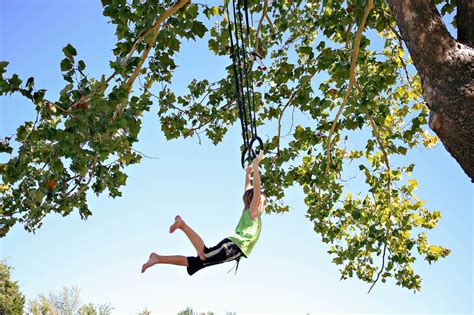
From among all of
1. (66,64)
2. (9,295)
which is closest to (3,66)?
(66,64)

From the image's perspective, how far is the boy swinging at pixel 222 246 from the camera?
4402mm

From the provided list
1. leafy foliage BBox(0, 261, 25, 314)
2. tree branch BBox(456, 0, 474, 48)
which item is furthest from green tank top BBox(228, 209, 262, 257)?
leafy foliage BBox(0, 261, 25, 314)

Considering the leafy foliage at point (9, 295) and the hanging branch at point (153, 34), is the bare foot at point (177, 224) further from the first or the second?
the leafy foliage at point (9, 295)

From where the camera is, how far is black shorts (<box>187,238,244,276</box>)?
174 inches

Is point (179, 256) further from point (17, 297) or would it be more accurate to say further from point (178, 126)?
point (17, 297)

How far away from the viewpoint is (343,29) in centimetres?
622

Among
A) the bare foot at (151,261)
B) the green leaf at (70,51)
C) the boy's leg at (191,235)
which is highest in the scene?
the green leaf at (70,51)

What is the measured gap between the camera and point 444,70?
3.17 metres

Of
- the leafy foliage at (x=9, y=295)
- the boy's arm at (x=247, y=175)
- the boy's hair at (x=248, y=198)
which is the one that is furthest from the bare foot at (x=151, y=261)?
the leafy foliage at (x=9, y=295)

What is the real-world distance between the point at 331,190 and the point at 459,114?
5.27 m

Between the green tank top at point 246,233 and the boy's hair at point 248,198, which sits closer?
the green tank top at point 246,233

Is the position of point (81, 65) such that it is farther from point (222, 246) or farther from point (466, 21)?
point (466, 21)

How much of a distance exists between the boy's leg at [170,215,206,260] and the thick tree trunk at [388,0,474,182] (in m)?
2.08

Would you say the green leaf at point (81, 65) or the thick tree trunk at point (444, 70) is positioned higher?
the green leaf at point (81, 65)
